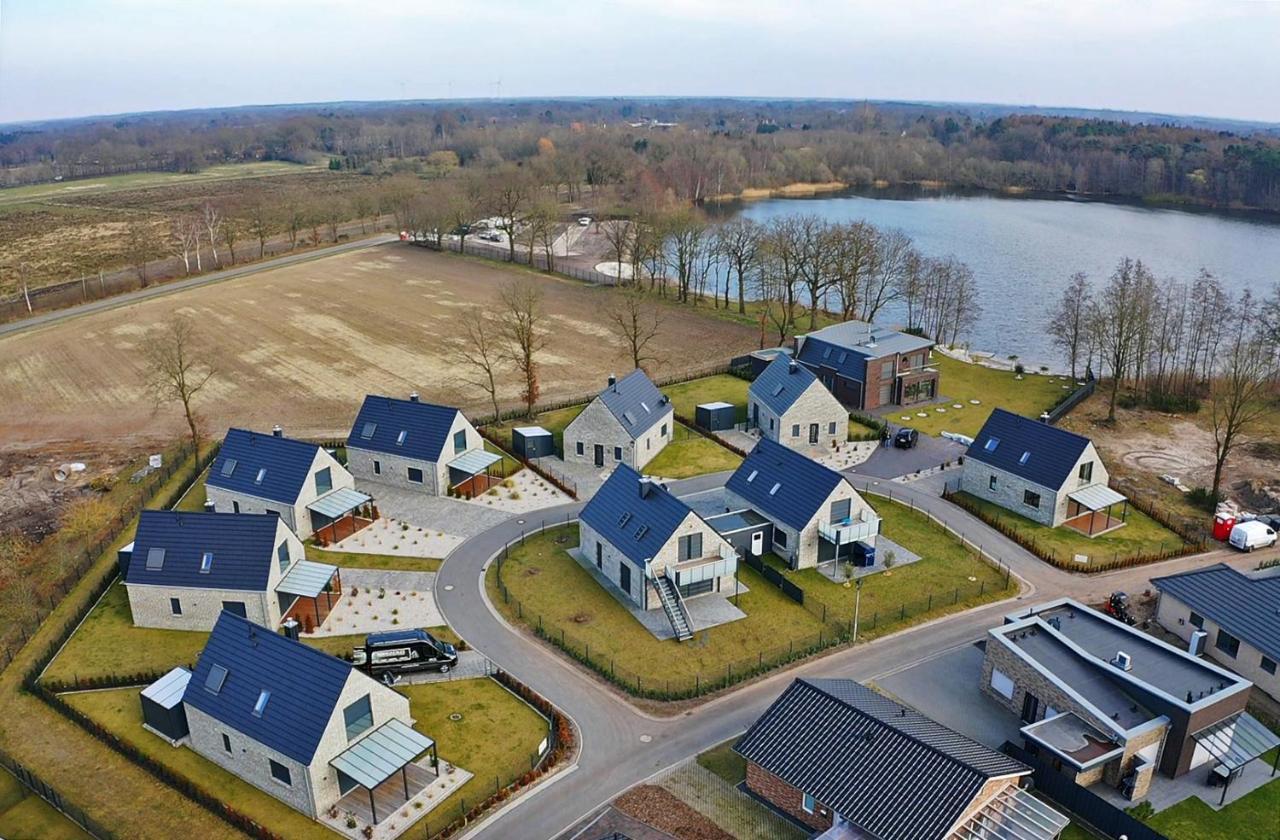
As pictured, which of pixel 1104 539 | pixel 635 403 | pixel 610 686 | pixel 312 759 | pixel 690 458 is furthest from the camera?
pixel 690 458

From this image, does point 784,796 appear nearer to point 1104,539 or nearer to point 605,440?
point 1104,539

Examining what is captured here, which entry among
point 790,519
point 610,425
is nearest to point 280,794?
point 790,519

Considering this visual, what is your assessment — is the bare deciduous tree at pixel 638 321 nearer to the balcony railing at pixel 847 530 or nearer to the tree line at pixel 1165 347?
the balcony railing at pixel 847 530

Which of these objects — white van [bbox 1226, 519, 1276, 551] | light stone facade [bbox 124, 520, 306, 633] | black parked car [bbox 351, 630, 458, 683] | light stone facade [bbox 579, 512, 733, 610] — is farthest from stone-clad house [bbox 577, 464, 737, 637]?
white van [bbox 1226, 519, 1276, 551]

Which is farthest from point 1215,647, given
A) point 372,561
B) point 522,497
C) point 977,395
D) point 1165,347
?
point 1165,347

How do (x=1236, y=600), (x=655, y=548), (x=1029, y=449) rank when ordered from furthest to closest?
(x=1029, y=449)
(x=655, y=548)
(x=1236, y=600)

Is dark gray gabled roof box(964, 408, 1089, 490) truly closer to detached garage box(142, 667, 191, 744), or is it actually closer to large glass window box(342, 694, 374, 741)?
large glass window box(342, 694, 374, 741)

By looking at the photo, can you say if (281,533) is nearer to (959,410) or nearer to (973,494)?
(973,494)
